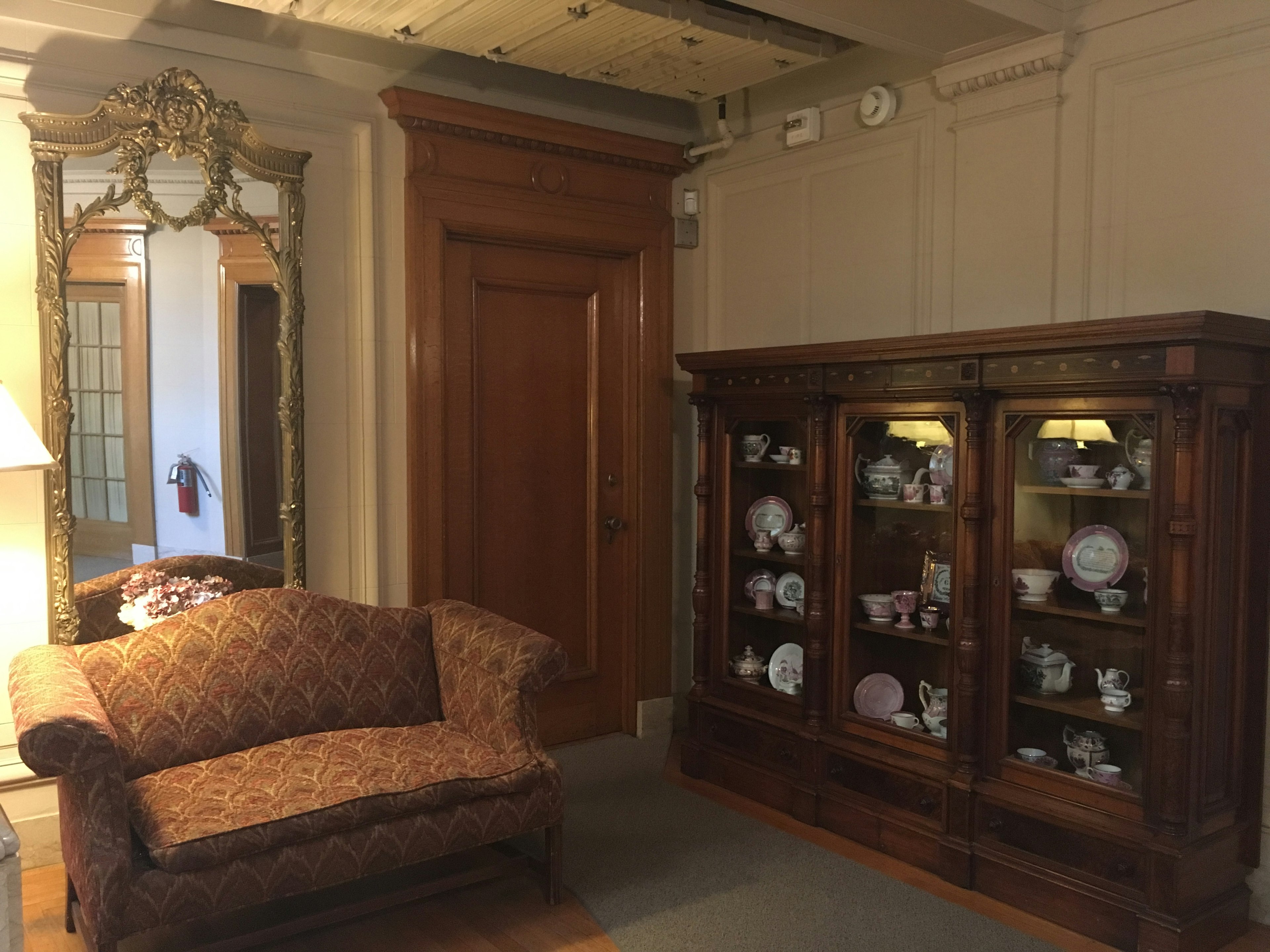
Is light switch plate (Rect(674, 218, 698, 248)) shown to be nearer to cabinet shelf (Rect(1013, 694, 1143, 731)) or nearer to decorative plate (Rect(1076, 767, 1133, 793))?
cabinet shelf (Rect(1013, 694, 1143, 731))

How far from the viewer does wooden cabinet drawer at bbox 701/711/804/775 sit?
3.66 meters

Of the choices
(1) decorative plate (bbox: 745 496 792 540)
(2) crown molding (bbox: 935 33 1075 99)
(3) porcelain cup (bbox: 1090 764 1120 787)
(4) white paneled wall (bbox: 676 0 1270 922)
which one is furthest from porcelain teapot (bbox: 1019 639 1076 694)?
(2) crown molding (bbox: 935 33 1075 99)

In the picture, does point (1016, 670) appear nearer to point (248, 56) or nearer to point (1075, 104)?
point (1075, 104)

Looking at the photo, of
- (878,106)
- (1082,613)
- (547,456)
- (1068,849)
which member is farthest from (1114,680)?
(547,456)

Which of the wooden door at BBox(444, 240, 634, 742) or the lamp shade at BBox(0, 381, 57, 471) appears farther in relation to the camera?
the wooden door at BBox(444, 240, 634, 742)

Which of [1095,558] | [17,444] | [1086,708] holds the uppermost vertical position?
[17,444]

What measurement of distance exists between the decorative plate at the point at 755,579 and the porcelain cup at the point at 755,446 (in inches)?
15.8

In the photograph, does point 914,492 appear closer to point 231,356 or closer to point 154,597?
point 231,356

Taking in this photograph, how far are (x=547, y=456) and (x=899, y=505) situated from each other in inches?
58.0

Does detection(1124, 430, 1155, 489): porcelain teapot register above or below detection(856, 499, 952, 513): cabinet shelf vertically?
above

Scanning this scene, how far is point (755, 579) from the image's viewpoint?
12.9 feet

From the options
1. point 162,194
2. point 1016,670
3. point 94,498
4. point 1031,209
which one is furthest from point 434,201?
point 1016,670

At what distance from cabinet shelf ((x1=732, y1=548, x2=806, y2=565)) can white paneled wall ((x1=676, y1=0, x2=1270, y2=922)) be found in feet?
2.76

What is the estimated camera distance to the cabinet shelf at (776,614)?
3734 millimetres
